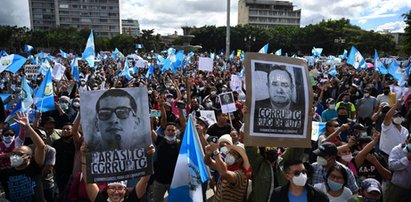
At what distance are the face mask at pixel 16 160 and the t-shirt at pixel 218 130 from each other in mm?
3036

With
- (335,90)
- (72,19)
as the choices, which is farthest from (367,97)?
(72,19)

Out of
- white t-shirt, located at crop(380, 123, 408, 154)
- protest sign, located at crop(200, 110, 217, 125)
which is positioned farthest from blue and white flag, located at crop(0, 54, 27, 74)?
white t-shirt, located at crop(380, 123, 408, 154)

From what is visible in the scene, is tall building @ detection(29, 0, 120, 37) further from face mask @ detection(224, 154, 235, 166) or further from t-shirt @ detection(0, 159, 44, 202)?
face mask @ detection(224, 154, 235, 166)

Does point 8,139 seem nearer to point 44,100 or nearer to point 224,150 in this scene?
point 44,100

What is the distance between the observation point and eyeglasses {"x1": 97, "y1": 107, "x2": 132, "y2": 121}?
127 inches

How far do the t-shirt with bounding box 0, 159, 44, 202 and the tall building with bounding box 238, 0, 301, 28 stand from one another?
392 feet

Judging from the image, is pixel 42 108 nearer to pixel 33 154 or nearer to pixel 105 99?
pixel 33 154

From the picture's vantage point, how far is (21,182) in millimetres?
3959

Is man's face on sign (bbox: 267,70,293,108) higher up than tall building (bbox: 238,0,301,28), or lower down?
lower down

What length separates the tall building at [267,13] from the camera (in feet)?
397

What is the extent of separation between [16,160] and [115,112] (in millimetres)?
1472

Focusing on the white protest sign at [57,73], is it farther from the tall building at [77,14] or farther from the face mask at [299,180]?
the tall building at [77,14]

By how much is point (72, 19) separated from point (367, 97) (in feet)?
461

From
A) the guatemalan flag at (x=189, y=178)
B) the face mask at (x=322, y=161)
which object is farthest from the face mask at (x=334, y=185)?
the guatemalan flag at (x=189, y=178)
